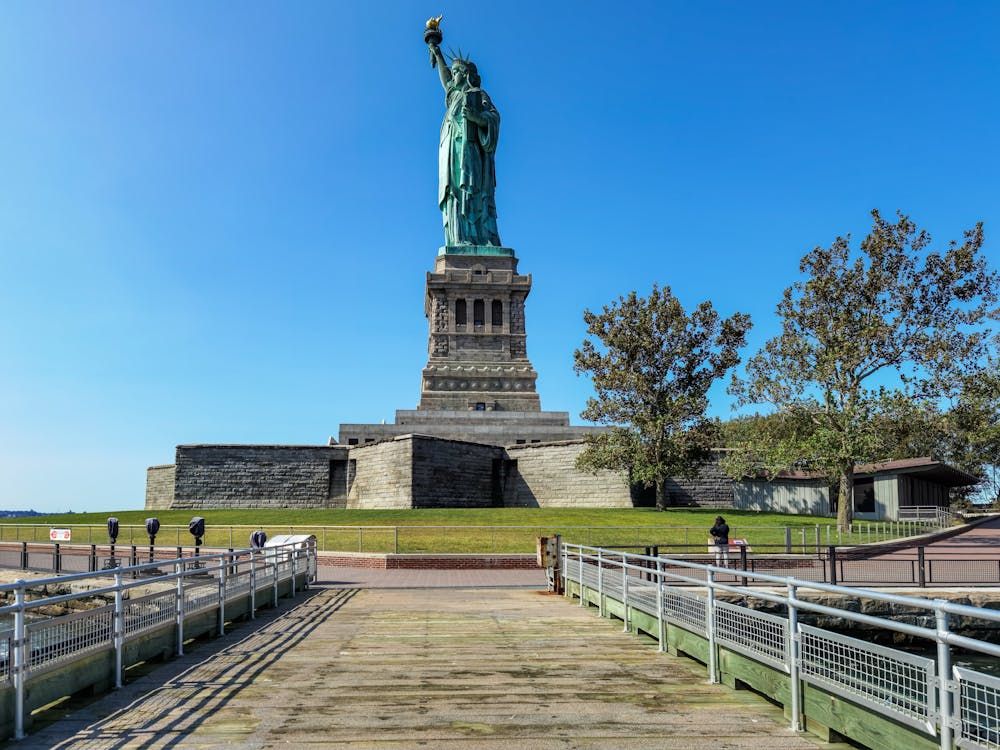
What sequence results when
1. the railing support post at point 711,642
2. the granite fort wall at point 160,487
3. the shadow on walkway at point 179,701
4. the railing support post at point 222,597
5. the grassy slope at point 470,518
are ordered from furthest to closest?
the granite fort wall at point 160,487, the grassy slope at point 470,518, the railing support post at point 222,597, the railing support post at point 711,642, the shadow on walkway at point 179,701

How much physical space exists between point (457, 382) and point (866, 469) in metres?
29.3

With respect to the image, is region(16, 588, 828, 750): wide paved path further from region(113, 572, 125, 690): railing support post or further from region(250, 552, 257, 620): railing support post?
region(250, 552, 257, 620): railing support post

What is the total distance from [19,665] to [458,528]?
24137mm

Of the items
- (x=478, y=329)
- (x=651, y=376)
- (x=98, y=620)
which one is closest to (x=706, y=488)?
(x=651, y=376)

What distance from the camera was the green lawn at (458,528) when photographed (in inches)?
1219

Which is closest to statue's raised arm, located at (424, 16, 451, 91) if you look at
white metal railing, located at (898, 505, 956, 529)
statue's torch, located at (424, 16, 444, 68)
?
statue's torch, located at (424, 16, 444, 68)

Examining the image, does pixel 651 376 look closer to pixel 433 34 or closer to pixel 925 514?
pixel 925 514

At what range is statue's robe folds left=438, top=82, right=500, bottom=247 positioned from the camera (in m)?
72.4

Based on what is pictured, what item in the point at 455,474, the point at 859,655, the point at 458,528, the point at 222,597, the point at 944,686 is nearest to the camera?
the point at 944,686

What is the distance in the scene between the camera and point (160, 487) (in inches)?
2211

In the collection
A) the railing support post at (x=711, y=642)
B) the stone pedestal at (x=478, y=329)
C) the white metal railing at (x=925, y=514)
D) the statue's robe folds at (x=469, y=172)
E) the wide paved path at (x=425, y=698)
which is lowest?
the white metal railing at (x=925, y=514)

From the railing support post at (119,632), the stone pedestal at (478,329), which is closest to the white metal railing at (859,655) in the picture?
the railing support post at (119,632)

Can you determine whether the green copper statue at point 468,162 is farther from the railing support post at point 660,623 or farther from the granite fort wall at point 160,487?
the railing support post at point 660,623

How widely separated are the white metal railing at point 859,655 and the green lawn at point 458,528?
15.9 m
